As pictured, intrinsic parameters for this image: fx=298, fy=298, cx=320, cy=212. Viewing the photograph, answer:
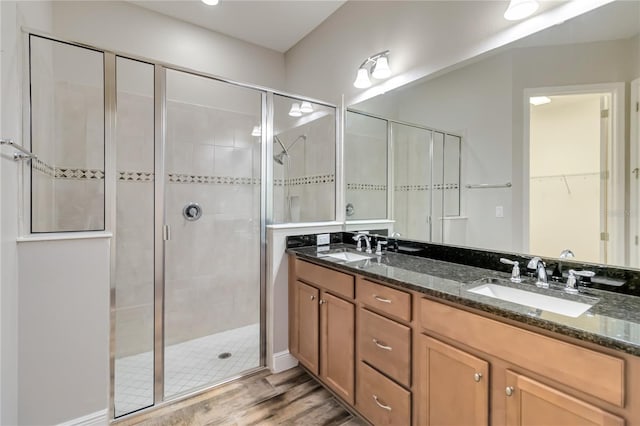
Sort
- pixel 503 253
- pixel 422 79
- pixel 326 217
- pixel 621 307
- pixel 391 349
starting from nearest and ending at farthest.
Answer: pixel 621 307, pixel 391 349, pixel 503 253, pixel 422 79, pixel 326 217

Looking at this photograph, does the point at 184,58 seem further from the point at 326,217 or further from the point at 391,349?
the point at 391,349

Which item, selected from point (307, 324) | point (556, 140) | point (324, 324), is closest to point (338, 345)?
point (324, 324)

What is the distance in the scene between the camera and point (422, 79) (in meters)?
2.05

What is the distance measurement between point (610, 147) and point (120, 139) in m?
3.08

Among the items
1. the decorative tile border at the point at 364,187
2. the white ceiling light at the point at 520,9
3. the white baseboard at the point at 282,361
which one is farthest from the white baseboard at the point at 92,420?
the white ceiling light at the point at 520,9

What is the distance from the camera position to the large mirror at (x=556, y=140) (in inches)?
49.9

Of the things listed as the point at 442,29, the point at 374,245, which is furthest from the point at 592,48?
the point at 374,245

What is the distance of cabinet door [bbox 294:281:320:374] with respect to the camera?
Result: 6.56 ft

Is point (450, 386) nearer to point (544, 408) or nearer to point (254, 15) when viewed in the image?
point (544, 408)

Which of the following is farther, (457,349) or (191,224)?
(191,224)

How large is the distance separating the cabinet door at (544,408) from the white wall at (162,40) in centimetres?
306

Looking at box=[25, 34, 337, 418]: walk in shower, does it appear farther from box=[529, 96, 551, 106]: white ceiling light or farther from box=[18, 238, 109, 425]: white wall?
box=[529, 96, 551, 106]: white ceiling light

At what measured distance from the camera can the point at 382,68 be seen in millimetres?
2238

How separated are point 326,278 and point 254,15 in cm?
254
